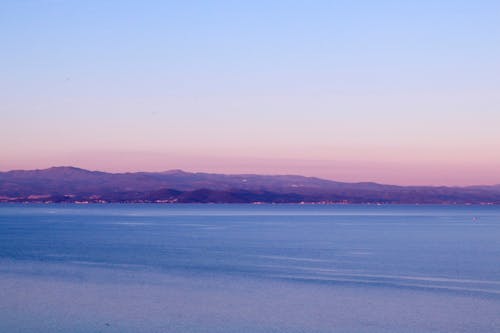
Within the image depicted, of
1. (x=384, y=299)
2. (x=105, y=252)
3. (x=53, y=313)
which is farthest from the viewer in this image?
(x=105, y=252)

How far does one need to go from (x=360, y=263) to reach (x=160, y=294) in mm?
15491

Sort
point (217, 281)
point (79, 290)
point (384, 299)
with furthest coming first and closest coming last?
point (217, 281) < point (79, 290) < point (384, 299)

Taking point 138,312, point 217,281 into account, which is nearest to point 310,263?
point 217,281

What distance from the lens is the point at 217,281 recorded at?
32.9m

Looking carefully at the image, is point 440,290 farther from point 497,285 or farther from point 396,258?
point 396,258

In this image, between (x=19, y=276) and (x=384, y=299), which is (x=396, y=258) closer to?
(x=384, y=299)

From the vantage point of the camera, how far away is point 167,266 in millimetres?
39781

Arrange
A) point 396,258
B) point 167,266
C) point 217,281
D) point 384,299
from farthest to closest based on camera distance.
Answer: point 396,258 → point 167,266 → point 217,281 → point 384,299

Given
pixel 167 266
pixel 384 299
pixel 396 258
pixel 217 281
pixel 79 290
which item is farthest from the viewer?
pixel 396 258

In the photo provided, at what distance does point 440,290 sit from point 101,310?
12.4 meters

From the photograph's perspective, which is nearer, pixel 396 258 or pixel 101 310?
pixel 101 310

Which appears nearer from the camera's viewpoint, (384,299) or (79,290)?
(384,299)

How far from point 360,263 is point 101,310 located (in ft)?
63.6

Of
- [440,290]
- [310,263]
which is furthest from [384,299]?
[310,263]
